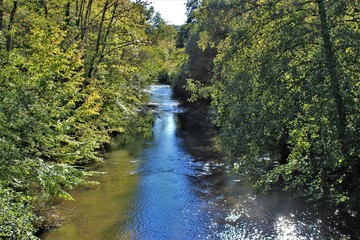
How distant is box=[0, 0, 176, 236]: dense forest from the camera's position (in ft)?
24.7

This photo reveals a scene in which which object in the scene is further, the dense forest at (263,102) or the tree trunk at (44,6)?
the tree trunk at (44,6)

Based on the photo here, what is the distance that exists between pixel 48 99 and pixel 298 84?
7.26 meters

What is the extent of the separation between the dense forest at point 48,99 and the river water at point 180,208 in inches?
54.5

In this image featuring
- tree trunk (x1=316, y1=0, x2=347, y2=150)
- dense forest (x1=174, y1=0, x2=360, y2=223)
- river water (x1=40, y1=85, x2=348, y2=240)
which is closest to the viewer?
tree trunk (x1=316, y1=0, x2=347, y2=150)

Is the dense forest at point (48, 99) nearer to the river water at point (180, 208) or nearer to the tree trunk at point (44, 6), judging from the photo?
the tree trunk at point (44, 6)

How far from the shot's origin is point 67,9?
18359 mm

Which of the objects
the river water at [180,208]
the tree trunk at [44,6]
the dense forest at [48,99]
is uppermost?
the tree trunk at [44,6]

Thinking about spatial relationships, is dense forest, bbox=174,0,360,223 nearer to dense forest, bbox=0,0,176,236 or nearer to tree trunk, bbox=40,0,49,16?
dense forest, bbox=0,0,176,236

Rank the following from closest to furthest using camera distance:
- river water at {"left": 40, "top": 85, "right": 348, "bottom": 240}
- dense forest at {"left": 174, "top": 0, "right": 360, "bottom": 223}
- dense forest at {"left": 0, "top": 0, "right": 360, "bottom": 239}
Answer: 1. dense forest at {"left": 0, "top": 0, "right": 360, "bottom": 239}
2. dense forest at {"left": 174, "top": 0, "right": 360, "bottom": 223}
3. river water at {"left": 40, "top": 85, "right": 348, "bottom": 240}

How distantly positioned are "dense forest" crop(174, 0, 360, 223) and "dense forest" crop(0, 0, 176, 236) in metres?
4.93

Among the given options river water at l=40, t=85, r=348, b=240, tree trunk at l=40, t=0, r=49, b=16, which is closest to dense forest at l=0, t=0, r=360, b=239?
river water at l=40, t=85, r=348, b=240

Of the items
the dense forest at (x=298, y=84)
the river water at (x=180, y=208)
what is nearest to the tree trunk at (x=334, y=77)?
the dense forest at (x=298, y=84)

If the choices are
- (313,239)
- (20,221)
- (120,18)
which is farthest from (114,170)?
(20,221)

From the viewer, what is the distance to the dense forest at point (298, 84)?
26.2ft
